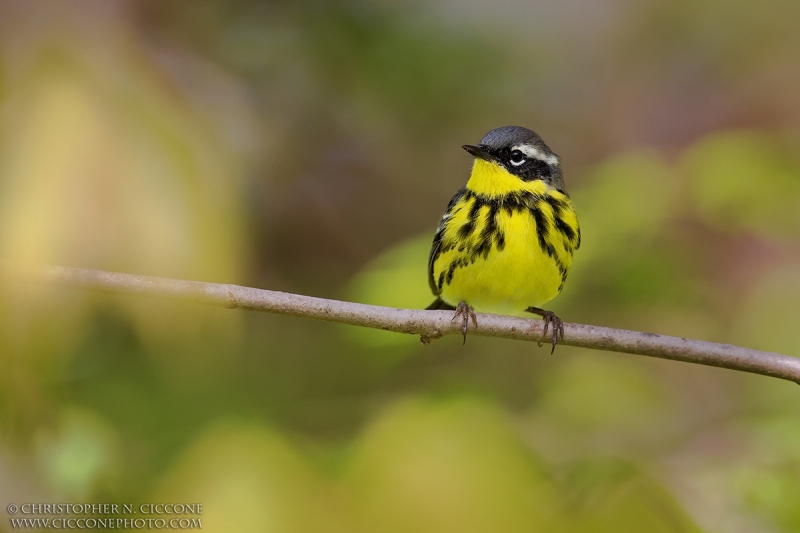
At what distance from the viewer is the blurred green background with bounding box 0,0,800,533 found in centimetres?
233

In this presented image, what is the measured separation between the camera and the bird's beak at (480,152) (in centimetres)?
349

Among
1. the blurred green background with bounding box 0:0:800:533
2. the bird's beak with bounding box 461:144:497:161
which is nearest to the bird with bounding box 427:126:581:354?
the bird's beak with bounding box 461:144:497:161

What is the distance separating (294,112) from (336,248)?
0.91 metres

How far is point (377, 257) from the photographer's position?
3896 millimetres

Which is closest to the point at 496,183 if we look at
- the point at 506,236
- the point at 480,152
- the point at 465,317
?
the point at 480,152

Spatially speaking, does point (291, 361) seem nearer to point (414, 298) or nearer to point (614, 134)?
point (414, 298)

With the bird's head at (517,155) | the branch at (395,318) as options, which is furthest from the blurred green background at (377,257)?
the bird's head at (517,155)

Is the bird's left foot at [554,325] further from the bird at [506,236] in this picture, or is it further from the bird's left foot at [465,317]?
the bird's left foot at [465,317]

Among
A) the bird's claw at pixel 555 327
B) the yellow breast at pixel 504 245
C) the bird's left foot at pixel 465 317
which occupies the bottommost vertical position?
the bird's left foot at pixel 465 317

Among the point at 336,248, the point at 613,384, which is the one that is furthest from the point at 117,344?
the point at 613,384

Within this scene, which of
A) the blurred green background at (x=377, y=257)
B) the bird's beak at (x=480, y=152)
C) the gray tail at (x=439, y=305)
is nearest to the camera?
the blurred green background at (x=377, y=257)

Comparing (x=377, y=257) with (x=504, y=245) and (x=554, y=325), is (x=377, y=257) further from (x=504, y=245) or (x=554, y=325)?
(x=554, y=325)

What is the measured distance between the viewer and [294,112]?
4789mm

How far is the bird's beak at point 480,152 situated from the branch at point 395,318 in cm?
98
